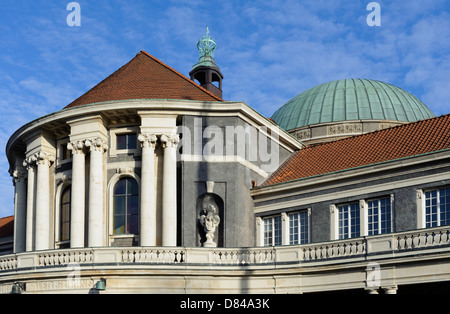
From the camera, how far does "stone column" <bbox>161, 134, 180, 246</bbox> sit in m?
39.0

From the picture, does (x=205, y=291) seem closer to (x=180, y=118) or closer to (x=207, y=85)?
(x=180, y=118)

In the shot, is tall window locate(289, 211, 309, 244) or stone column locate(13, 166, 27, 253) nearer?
tall window locate(289, 211, 309, 244)

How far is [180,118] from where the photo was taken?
40.8 metres

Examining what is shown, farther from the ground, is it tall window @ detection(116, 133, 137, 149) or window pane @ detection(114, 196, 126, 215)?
tall window @ detection(116, 133, 137, 149)

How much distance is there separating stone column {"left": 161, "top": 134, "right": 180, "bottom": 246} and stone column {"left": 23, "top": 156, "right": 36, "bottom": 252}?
8608 millimetres

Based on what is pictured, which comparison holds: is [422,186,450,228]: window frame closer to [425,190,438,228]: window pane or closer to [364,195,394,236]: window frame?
[425,190,438,228]: window pane

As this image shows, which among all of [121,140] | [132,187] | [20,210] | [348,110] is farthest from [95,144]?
[348,110]

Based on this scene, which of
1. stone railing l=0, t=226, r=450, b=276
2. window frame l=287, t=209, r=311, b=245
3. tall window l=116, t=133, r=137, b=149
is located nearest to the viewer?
stone railing l=0, t=226, r=450, b=276

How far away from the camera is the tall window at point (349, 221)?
3794 centimetres

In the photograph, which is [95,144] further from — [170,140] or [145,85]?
[145,85]

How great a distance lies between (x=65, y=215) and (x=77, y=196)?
2.72 m

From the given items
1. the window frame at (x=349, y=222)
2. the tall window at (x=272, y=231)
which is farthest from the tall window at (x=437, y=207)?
the tall window at (x=272, y=231)

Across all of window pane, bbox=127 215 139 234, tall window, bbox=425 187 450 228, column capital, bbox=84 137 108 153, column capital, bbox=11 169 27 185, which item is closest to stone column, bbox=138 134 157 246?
window pane, bbox=127 215 139 234
